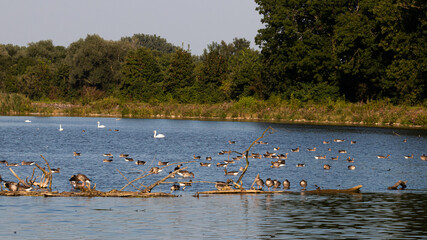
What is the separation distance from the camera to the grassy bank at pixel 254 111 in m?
85.7

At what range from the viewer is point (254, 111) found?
323 feet

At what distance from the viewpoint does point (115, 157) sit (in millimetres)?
43156

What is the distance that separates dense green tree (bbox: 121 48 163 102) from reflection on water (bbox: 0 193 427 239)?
325 ft

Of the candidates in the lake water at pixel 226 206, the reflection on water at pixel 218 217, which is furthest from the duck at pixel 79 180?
the reflection on water at pixel 218 217

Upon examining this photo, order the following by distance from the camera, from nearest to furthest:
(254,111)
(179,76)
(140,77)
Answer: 1. (254,111)
2. (179,76)
3. (140,77)

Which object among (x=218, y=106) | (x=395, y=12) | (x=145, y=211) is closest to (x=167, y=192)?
(x=145, y=211)

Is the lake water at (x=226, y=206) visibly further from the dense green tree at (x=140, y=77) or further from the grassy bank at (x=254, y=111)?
the dense green tree at (x=140, y=77)

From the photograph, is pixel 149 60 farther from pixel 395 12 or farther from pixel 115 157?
pixel 115 157

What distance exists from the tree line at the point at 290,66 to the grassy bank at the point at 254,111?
8.38 ft

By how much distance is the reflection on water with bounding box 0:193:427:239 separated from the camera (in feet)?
60.7

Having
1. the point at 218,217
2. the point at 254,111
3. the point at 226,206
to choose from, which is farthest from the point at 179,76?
the point at 218,217

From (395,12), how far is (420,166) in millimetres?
49172

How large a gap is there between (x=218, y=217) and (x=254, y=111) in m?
77.8

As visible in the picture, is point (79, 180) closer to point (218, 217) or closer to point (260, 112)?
point (218, 217)
